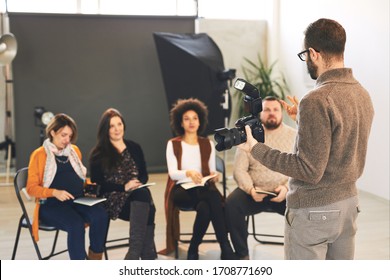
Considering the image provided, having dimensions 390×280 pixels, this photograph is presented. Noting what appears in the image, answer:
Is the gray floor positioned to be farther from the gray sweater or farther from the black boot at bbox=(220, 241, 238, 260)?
the gray sweater

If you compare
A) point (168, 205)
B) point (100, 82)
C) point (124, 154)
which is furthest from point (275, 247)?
point (100, 82)

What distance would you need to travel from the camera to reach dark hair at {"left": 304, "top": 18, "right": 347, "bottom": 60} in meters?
1.96

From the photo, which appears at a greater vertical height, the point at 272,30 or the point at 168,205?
the point at 272,30

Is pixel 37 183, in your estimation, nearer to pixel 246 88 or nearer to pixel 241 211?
pixel 241 211

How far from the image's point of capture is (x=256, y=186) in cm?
407

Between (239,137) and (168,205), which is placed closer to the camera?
(239,137)

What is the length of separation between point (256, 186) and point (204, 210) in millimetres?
419

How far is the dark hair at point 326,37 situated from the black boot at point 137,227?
205 cm

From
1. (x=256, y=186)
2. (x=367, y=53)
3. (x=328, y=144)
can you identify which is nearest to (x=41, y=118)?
(x=256, y=186)

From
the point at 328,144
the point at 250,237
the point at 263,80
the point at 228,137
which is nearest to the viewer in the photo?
the point at 328,144

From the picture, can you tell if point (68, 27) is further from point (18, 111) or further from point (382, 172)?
point (382, 172)

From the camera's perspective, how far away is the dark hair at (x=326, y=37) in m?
1.96
